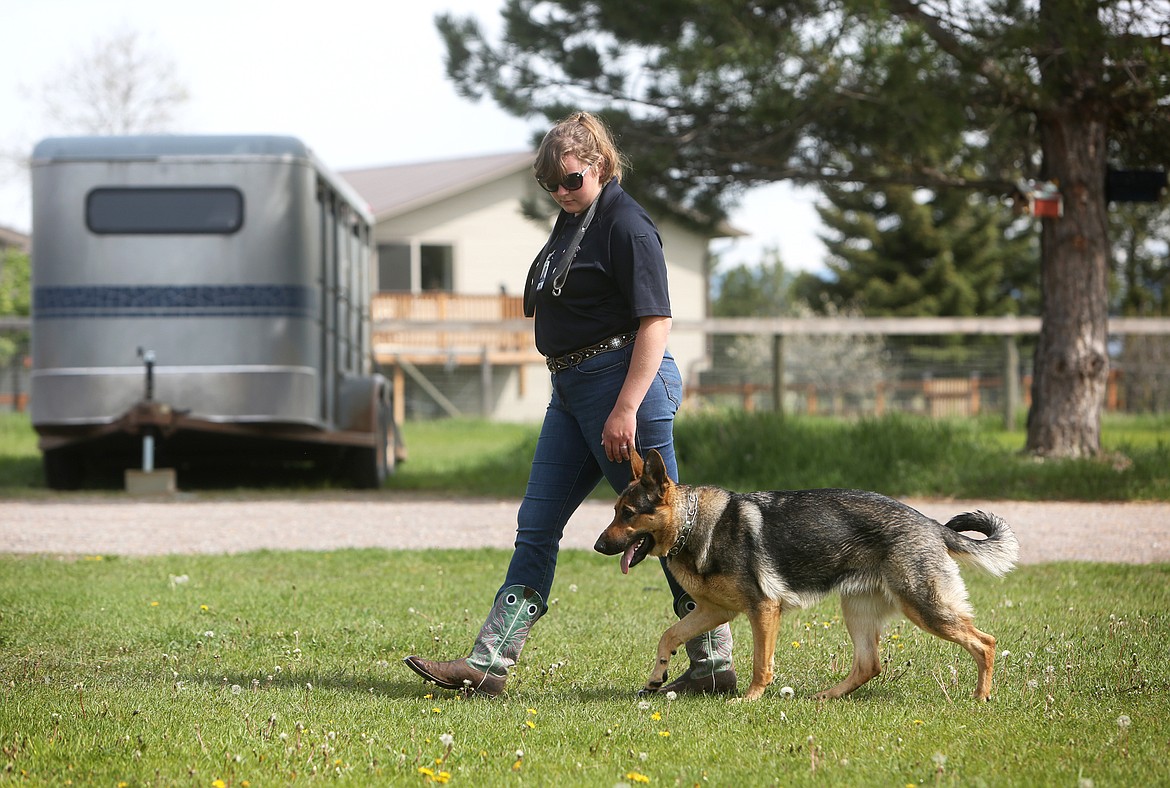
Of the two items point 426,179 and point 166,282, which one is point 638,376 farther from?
point 426,179

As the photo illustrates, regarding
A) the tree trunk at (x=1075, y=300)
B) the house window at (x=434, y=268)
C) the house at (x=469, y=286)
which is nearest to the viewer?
the tree trunk at (x=1075, y=300)

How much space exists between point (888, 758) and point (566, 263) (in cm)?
198

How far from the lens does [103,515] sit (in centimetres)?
1046

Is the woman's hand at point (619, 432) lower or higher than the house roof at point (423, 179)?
lower

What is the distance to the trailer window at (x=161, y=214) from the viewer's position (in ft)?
37.3

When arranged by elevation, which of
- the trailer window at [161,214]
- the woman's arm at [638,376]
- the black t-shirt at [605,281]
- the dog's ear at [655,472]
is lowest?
the dog's ear at [655,472]

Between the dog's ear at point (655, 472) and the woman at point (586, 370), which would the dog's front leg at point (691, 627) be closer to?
the woman at point (586, 370)

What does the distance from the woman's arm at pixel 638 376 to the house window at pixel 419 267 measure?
24.8 m

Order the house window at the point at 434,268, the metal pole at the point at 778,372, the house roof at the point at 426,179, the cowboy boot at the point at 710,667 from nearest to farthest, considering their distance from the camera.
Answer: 1. the cowboy boot at the point at 710,667
2. the metal pole at the point at 778,372
3. the house roof at the point at 426,179
4. the house window at the point at 434,268

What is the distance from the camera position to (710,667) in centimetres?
486

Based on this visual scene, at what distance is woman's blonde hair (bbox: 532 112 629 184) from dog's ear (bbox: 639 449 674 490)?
1.03 m

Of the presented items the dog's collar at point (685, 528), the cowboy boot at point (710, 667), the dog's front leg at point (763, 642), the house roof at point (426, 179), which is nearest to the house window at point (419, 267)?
the house roof at point (426, 179)

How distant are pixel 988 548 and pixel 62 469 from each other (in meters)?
10.2

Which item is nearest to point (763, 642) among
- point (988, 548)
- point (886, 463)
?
point (988, 548)
